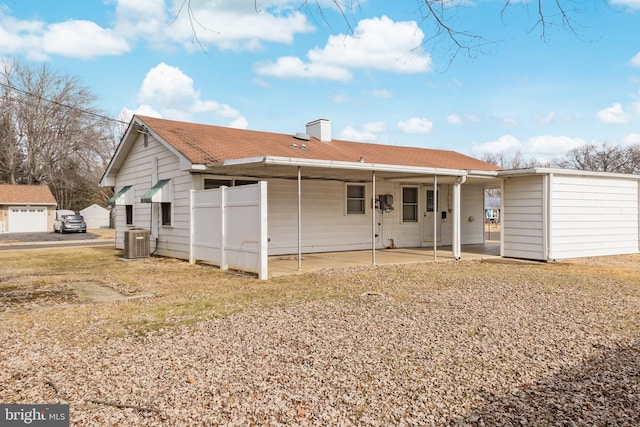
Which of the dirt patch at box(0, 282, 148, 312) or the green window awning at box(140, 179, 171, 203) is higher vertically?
the green window awning at box(140, 179, 171, 203)

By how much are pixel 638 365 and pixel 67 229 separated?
32.1 meters

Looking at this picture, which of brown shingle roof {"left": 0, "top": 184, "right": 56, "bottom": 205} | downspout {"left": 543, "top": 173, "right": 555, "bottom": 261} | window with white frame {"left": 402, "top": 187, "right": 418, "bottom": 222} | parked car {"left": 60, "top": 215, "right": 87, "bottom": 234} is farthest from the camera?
brown shingle roof {"left": 0, "top": 184, "right": 56, "bottom": 205}

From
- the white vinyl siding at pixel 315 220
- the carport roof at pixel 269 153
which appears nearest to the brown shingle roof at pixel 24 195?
the carport roof at pixel 269 153

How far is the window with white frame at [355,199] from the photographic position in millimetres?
13562

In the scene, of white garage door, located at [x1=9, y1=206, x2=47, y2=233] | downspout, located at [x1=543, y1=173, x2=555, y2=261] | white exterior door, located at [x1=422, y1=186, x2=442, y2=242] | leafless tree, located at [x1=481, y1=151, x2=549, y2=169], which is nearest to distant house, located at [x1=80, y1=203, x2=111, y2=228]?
white garage door, located at [x1=9, y1=206, x2=47, y2=233]

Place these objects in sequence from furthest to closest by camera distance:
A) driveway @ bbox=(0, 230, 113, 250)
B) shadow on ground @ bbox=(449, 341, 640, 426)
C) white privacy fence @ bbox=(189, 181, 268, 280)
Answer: driveway @ bbox=(0, 230, 113, 250) < white privacy fence @ bbox=(189, 181, 268, 280) < shadow on ground @ bbox=(449, 341, 640, 426)

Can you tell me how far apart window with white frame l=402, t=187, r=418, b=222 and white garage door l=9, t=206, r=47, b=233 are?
99.1 feet

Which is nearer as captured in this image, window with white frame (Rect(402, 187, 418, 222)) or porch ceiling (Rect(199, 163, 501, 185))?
porch ceiling (Rect(199, 163, 501, 185))

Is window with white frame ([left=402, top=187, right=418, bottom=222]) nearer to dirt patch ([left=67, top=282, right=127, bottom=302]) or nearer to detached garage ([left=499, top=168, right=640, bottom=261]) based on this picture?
detached garage ([left=499, top=168, right=640, bottom=261])

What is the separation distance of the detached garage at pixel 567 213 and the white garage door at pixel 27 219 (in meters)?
33.7

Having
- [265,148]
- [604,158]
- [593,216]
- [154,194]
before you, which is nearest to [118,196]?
[154,194]

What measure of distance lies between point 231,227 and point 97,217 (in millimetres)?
35689

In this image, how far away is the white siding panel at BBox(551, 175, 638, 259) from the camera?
1120 cm

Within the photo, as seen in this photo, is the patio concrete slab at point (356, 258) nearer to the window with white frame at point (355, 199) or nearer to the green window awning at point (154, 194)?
the window with white frame at point (355, 199)
